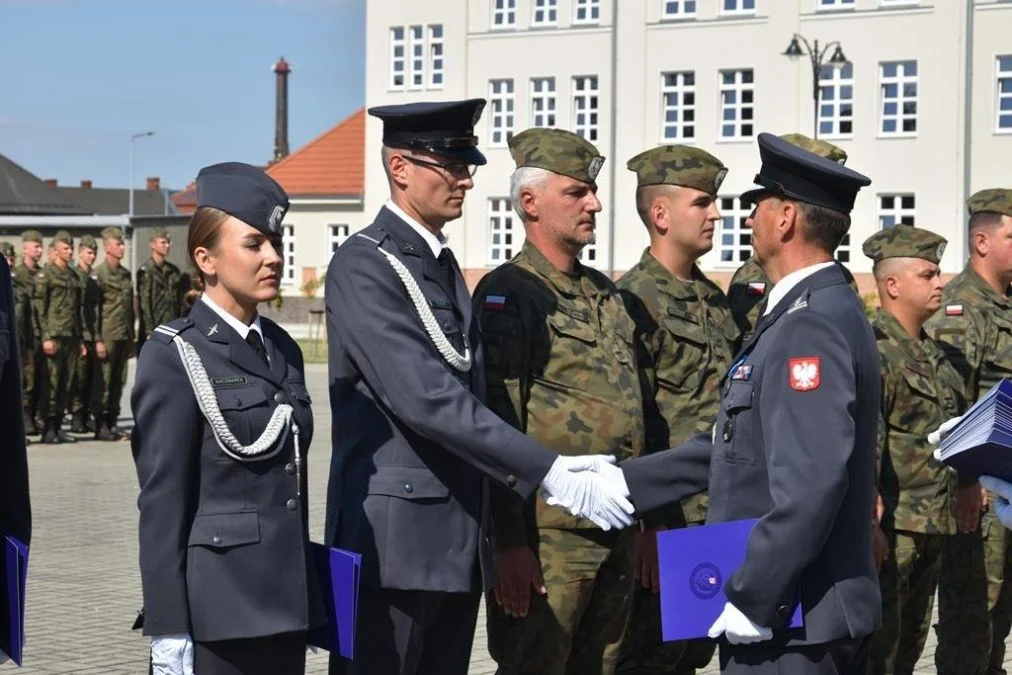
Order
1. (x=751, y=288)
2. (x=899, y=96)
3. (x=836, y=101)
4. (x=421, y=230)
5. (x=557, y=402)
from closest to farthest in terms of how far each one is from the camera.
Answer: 1. (x=421, y=230)
2. (x=557, y=402)
3. (x=751, y=288)
4. (x=899, y=96)
5. (x=836, y=101)

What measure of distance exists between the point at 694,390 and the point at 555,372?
104 centimetres

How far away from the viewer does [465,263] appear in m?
56.4

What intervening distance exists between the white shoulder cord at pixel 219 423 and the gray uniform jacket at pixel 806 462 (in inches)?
47.4

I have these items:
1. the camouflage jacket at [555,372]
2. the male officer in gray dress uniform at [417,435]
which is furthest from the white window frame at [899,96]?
the male officer in gray dress uniform at [417,435]

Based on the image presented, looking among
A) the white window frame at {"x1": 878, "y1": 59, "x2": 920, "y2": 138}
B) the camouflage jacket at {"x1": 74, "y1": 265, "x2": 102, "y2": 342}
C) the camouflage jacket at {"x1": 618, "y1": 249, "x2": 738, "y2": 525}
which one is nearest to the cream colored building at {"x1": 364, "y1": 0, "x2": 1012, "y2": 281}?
the white window frame at {"x1": 878, "y1": 59, "x2": 920, "y2": 138}

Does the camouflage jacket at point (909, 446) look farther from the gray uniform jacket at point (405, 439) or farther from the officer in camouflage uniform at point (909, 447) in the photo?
the gray uniform jacket at point (405, 439)

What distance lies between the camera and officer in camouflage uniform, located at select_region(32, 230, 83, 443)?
1928 cm

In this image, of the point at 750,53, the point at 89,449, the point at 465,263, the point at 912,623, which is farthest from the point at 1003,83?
the point at 912,623

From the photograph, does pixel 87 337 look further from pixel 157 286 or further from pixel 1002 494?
pixel 1002 494

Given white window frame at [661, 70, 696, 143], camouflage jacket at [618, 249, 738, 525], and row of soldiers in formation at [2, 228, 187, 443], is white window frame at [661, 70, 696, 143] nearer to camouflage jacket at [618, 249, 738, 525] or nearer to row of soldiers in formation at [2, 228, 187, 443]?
row of soldiers in formation at [2, 228, 187, 443]

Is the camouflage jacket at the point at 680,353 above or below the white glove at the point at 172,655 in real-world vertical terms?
above

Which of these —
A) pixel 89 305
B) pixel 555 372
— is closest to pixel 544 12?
pixel 89 305

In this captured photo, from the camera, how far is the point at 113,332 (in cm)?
1978

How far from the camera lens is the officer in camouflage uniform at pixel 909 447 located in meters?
7.34
